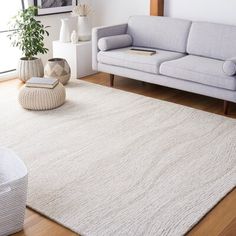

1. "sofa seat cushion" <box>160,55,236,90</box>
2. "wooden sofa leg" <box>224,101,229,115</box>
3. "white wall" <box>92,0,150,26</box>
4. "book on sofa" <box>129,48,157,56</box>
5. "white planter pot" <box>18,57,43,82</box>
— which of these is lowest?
"wooden sofa leg" <box>224,101,229,115</box>

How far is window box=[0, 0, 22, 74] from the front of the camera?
5062mm

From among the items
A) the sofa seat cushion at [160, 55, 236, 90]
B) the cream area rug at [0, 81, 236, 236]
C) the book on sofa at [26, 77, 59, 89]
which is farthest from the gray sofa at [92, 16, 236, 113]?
the book on sofa at [26, 77, 59, 89]

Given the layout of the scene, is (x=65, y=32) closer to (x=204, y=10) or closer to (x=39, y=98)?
(x=39, y=98)

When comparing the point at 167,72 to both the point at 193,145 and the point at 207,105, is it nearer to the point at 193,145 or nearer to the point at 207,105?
the point at 207,105

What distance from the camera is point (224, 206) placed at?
252cm

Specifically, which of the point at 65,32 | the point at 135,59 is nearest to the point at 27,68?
the point at 65,32

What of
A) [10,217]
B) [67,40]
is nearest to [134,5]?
[67,40]

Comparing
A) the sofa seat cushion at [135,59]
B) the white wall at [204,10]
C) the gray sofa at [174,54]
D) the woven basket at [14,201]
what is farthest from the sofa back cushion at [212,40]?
the woven basket at [14,201]

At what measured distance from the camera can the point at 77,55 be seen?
16.8ft

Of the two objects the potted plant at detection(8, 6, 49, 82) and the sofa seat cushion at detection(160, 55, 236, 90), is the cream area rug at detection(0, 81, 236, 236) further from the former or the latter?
the potted plant at detection(8, 6, 49, 82)

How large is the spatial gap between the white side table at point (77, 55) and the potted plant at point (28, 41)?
0.29 m

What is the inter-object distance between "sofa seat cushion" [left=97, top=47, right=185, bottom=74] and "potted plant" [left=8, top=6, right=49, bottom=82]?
0.78 m

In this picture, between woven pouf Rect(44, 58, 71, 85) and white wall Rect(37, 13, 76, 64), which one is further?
white wall Rect(37, 13, 76, 64)

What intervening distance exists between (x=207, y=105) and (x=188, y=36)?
34.3 inches
